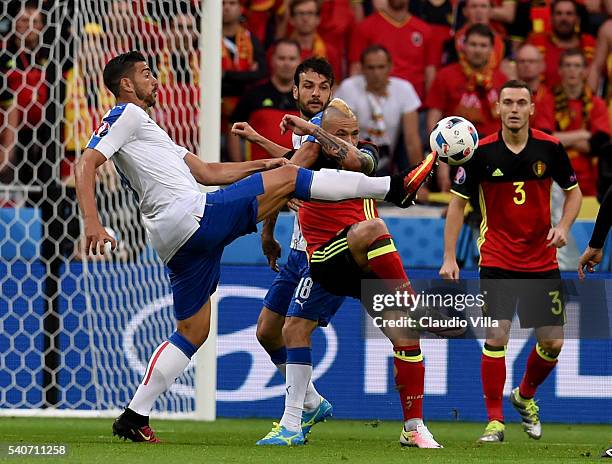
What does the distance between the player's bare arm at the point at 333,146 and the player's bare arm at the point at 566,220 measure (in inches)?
64.6

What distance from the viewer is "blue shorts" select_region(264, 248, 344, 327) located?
24.9 feet

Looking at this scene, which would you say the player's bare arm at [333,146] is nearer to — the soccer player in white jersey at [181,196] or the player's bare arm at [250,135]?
the soccer player in white jersey at [181,196]

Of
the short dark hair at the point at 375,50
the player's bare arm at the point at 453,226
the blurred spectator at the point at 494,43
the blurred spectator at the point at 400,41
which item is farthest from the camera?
the blurred spectator at the point at 400,41

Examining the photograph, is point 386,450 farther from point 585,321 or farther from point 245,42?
point 245,42

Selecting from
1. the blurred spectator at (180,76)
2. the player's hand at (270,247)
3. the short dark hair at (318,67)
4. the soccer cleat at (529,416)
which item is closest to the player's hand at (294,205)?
the player's hand at (270,247)

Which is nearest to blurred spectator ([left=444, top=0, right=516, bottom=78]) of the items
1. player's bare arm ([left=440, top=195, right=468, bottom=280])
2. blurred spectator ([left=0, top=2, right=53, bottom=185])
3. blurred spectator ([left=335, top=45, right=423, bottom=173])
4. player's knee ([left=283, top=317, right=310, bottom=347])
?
blurred spectator ([left=335, top=45, right=423, bottom=173])

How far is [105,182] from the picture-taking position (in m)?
10.0

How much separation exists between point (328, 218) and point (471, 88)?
5046 millimetres

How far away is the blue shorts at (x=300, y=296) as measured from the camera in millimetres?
7578

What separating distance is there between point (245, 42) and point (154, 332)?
11.6 ft

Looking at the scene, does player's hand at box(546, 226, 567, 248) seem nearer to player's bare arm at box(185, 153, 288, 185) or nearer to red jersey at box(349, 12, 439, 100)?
player's bare arm at box(185, 153, 288, 185)

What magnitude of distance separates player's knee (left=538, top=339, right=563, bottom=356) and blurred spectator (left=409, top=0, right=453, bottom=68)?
4.99 metres

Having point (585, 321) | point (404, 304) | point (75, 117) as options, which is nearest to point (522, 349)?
point (585, 321)

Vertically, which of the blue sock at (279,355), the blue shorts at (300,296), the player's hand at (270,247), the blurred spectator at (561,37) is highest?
the blurred spectator at (561,37)
